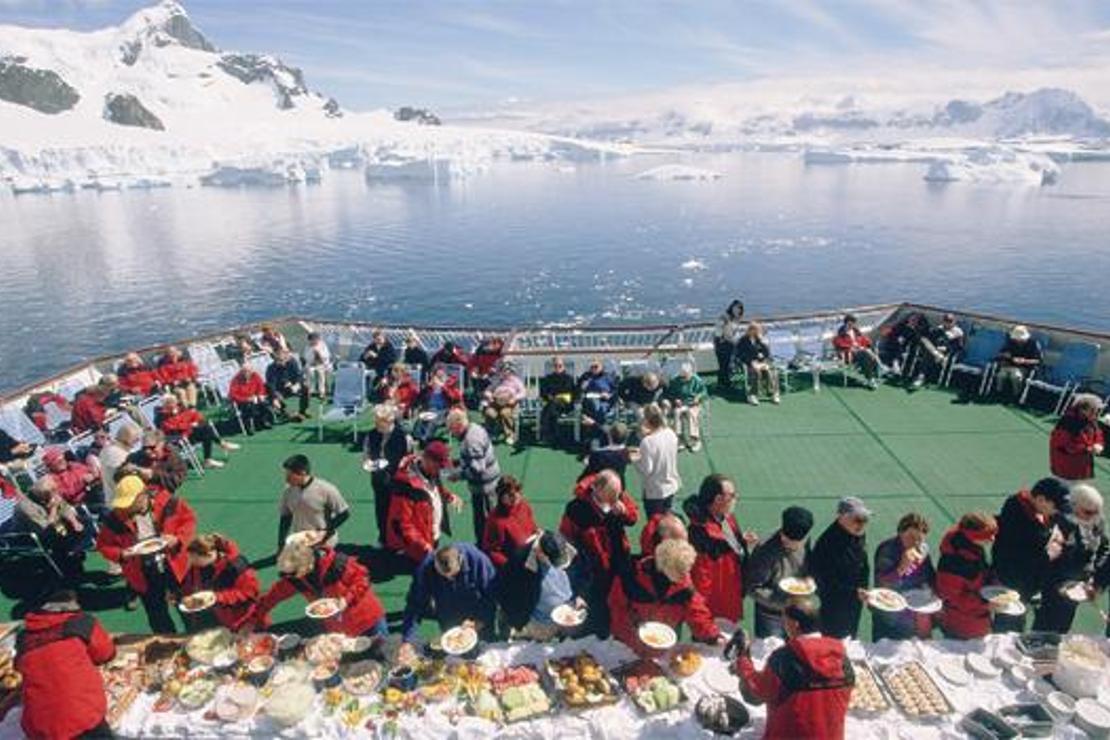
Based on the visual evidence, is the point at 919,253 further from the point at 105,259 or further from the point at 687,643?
the point at 105,259

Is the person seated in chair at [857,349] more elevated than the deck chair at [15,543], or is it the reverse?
the person seated in chair at [857,349]

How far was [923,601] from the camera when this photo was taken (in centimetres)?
527

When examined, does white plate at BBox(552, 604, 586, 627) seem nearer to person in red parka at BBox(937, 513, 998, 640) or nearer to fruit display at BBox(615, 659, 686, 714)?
fruit display at BBox(615, 659, 686, 714)

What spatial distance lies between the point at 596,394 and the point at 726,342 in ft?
10.8

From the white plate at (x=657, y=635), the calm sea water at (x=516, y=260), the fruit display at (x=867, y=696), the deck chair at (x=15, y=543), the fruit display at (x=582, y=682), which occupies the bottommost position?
the calm sea water at (x=516, y=260)

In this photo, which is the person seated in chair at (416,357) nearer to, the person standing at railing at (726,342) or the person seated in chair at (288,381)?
the person seated in chair at (288,381)

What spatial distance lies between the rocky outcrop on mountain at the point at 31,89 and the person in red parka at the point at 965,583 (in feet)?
617

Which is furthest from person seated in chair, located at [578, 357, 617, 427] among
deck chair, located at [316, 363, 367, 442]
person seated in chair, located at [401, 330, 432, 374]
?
deck chair, located at [316, 363, 367, 442]

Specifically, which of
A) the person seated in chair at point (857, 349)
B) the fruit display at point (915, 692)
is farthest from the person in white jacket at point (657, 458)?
the person seated in chair at point (857, 349)

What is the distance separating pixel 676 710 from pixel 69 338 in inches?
1685

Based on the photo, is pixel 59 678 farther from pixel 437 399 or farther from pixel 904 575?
pixel 437 399

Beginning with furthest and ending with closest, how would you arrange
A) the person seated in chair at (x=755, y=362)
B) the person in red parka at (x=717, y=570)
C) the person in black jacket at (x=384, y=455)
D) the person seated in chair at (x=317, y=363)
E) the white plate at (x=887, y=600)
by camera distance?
1. the person seated in chair at (x=317, y=363)
2. the person seated in chair at (x=755, y=362)
3. the person in black jacket at (x=384, y=455)
4. the person in red parka at (x=717, y=570)
5. the white plate at (x=887, y=600)

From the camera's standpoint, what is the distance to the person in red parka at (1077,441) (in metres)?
7.01

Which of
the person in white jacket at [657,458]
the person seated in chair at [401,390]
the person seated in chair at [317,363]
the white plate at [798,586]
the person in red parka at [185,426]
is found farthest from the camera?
the person seated in chair at [317,363]
